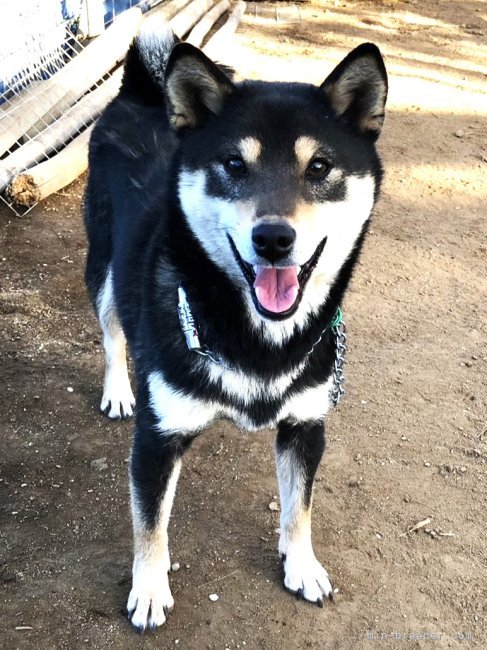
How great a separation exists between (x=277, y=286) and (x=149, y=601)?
1231 mm

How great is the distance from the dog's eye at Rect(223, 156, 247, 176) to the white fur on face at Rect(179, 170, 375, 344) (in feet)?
0.29

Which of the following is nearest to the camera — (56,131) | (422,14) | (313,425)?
(313,425)

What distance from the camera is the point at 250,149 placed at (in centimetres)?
224

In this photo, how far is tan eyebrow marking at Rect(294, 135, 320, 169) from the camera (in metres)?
2.23

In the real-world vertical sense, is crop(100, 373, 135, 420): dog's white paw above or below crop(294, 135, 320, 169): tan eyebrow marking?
below

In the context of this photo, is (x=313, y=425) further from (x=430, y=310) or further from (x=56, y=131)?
(x=56, y=131)

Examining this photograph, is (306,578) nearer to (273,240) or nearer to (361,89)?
(273,240)

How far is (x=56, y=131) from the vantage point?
17.2ft

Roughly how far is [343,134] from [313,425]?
3.30 ft

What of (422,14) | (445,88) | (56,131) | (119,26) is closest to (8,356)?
(56,131)

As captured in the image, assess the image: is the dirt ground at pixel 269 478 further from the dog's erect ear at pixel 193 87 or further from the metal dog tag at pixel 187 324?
the dog's erect ear at pixel 193 87

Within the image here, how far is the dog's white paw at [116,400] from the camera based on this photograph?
3.50 meters

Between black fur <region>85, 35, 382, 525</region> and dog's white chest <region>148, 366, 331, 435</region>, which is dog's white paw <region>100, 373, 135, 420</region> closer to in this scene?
black fur <region>85, 35, 382, 525</region>

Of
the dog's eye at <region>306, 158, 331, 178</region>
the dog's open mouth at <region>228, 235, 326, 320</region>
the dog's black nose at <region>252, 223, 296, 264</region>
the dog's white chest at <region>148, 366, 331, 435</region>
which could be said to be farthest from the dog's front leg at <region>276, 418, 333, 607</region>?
the dog's eye at <region>306, 158, 331, 178</region>
